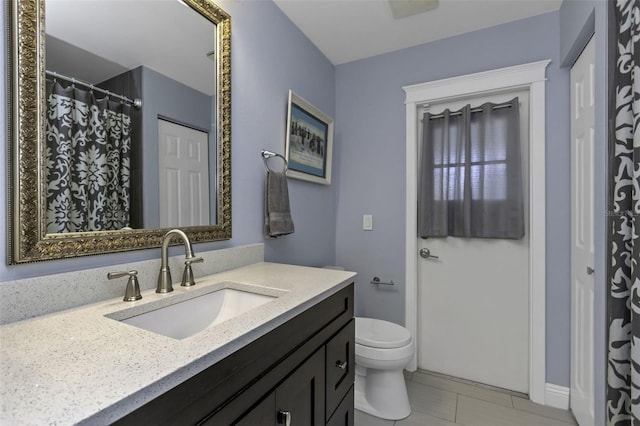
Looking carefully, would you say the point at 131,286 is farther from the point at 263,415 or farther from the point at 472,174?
the point at 472,174

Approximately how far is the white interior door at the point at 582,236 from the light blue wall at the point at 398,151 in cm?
8

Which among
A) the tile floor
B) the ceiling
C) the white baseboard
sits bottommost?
the tile floor

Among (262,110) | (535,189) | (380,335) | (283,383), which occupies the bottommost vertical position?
(380,335)

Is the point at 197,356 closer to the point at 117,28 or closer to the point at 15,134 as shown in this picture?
the point at 15,134

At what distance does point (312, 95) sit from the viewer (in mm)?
Answer: 2139

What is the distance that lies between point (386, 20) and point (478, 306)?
1.98 meters

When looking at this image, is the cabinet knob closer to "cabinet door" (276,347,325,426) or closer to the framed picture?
"cabinet door" (276,347,325,426)

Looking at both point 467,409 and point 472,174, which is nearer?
point 467,409

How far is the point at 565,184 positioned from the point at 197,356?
2.12 meters

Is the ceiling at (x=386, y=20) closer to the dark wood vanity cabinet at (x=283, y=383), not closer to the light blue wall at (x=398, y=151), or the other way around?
the light blue wall at (x=398, y=151)

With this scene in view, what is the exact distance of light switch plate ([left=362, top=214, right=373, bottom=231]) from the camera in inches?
91.7

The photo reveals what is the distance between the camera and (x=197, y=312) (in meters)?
1.05

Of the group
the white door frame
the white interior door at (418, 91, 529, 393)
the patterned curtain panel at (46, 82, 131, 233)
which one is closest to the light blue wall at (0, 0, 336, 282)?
the patterned curtain panel at (46, 82, 131, 233)

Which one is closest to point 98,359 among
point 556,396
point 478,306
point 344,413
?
point 344,413
